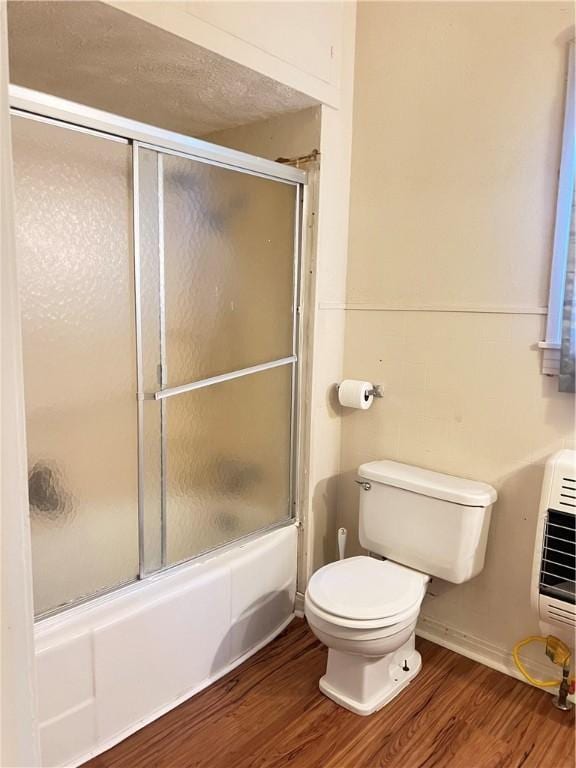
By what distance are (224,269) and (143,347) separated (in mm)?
454

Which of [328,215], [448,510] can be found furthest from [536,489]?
[328,215]

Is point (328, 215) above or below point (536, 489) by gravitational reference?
above

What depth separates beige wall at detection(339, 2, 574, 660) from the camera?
1.82 m

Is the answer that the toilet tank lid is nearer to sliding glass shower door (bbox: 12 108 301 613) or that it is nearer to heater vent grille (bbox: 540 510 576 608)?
heater vent grille (bbox: 540 510 576 608)

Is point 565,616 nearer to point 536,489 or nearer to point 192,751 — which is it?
point 536,489

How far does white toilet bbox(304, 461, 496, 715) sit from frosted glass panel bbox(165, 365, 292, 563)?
0.37m

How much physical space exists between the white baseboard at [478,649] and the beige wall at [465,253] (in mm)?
19

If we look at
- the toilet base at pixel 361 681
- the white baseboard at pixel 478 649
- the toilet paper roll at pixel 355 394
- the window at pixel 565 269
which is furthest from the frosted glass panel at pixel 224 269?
the white baseboard at pixel 478 649

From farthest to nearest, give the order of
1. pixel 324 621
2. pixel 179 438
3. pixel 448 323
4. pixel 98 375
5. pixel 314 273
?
pixel 314 273
pixel 448 323
pixel 179 438
pixel 324 621
pixel 98 375

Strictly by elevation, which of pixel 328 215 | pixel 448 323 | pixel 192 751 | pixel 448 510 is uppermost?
pixel 328 215

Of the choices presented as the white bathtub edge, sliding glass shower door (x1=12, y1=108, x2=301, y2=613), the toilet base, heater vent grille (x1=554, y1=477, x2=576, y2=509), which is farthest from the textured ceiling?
the white bathtub edge

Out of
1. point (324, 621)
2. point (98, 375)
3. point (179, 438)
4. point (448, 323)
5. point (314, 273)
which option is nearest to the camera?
point (98, 375)

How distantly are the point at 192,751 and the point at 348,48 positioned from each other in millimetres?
2492

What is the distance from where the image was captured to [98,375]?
1.60m
